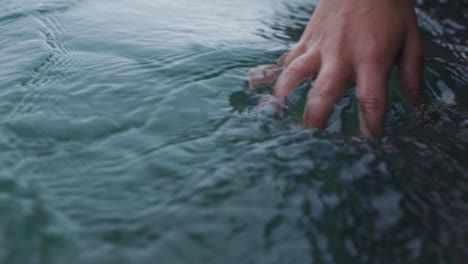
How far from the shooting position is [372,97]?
1952 mm

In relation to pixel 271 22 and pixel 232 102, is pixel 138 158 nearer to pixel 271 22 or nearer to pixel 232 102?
pixel 232 102

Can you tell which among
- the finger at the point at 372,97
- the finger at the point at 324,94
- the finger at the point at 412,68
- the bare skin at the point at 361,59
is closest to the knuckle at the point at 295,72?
the bare skin at the point at 361,59

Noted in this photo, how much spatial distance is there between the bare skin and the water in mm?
122

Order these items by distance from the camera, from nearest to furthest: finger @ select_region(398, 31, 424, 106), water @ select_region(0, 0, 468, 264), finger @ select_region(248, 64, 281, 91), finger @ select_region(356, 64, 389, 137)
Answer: water @ select_region(0, 0, 468, 264) → finger @ select_region(356, 64, 389, 137) → finger @ select_region(398, 31, 424, 106) → finger @ select_region(248, 64, 281, 91)

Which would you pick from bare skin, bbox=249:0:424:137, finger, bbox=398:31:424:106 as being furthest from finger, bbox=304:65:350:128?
finger, bbox=398:31:424:106

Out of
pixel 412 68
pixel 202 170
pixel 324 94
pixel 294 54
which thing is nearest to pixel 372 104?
pixel 324 94

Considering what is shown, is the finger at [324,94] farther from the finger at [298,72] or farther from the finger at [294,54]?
the finger at [294,54]

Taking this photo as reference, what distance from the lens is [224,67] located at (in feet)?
8.89

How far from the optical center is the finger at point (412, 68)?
7.05 ft

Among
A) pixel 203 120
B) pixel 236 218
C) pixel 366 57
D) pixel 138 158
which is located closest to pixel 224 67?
pixel 203 120

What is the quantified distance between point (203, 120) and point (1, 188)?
0.97m

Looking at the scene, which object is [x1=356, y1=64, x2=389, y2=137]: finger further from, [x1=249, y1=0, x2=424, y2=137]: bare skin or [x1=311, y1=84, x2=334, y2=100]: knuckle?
[x1=311, y1=84, x2=334, y2=100]: knuckle

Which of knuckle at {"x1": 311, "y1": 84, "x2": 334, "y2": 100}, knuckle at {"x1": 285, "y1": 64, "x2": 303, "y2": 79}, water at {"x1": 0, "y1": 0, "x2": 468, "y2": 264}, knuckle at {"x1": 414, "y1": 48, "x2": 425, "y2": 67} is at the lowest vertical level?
water at {"x1": 0, "y1": 0, "x2": 468, "y2": 264}

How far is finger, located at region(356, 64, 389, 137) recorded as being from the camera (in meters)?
1.94
